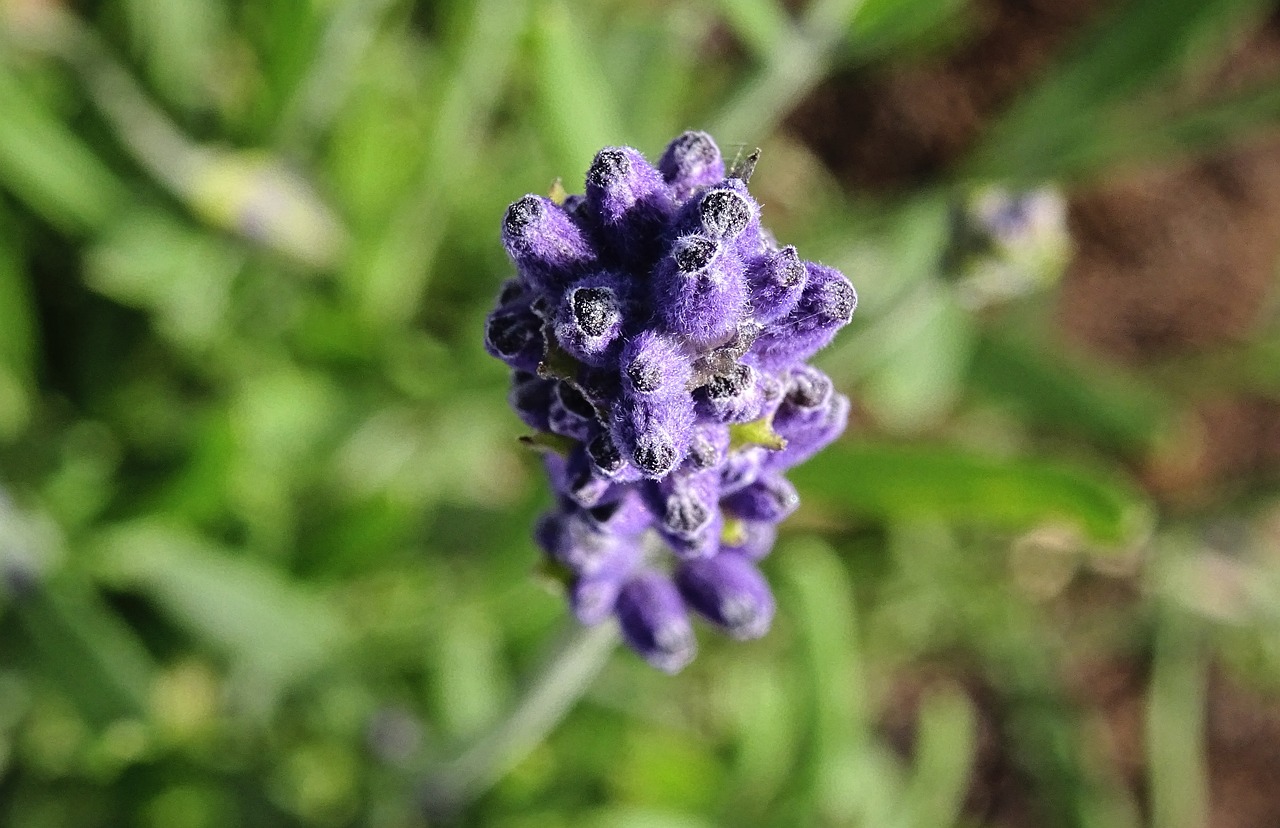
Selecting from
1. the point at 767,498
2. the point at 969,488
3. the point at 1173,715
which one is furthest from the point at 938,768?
the point at 767,498

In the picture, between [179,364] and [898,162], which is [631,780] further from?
[898,162]

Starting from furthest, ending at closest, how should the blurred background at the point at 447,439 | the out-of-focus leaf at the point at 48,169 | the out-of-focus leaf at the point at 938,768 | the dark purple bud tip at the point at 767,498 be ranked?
the out-of-focus leaf at the point at 938,768 < the out-of-focus leaf at the point at 48,169 < the blurred background at the point at 447,439 < the dark purple bud tip at the point at 767,498

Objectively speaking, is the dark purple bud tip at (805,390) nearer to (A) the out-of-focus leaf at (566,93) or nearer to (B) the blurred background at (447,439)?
(B) the blurred background at (447,439)

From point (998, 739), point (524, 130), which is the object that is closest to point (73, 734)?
point (524, 130)

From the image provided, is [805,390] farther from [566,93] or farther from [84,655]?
[84,655]

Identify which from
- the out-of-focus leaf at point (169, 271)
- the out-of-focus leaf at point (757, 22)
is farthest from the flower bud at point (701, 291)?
the out-of-focus leaf at point (169, 271)

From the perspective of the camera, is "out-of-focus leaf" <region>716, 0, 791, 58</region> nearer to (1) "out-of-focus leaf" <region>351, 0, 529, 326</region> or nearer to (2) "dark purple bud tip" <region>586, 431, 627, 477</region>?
(1) "out-of-focus leaf" <region>351, 0, 529, 326</region>

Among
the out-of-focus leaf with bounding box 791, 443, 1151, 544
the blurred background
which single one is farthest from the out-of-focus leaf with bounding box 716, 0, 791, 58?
the out-of-focus leaf with bounding box 791, 443, 1151, 544
